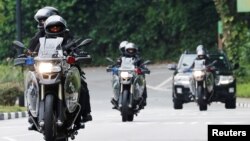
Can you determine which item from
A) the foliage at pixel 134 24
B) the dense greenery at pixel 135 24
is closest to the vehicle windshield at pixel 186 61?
the dense greenery at pixel 135 24

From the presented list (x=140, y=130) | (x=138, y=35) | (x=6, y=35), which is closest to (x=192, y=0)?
(x=138, y=35)

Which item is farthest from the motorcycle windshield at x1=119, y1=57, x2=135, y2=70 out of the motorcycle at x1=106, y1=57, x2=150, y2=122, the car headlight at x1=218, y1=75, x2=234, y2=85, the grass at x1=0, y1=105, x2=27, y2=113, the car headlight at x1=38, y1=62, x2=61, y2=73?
the car headlight at x1=38, y1=62, x2=61, y2=73

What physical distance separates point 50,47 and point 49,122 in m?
1.37

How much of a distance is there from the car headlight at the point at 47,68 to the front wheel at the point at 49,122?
0.47 metres

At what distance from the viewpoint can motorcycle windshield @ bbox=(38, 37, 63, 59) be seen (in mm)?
16594

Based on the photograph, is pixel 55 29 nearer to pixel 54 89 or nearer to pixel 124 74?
pixel 54 89

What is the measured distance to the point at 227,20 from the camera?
155 feet

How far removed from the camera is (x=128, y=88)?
25.9 meters

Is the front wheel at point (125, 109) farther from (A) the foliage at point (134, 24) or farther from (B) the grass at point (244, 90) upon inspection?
(A) the foliage at point (134, 24)

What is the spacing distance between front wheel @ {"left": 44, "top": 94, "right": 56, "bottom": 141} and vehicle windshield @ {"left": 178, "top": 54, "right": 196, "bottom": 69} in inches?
745

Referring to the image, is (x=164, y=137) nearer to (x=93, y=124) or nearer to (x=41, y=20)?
(x=41, y=20)

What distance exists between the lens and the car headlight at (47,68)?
53.3 feet

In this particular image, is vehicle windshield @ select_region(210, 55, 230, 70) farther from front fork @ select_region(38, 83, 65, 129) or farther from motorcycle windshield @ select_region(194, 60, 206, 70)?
front fork @ select_region(38, 83, 65, 129)

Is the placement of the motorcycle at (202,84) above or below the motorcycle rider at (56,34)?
below
